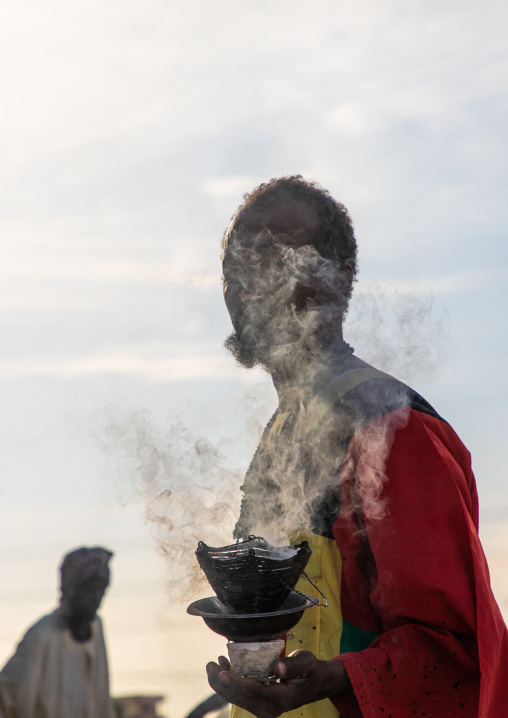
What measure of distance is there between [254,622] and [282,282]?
1235 millimetres

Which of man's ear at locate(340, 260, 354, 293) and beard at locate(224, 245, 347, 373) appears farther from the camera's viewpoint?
man's ear at locate(340, 260, 354, 293)

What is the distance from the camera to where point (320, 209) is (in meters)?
3.29

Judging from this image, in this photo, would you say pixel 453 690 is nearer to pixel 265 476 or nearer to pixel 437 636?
pixel 437 636

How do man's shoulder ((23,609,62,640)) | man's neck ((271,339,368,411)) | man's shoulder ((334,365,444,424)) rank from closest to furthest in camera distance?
man's shoulder ((334,365,444,424))
man's neck ((271,339,368,411))
man's shoulder ((23,609,62,640))

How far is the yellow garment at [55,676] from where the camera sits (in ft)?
19.1

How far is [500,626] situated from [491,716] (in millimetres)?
268

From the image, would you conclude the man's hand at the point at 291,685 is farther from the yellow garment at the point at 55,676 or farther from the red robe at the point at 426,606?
the yellow garment at the point at 55,676

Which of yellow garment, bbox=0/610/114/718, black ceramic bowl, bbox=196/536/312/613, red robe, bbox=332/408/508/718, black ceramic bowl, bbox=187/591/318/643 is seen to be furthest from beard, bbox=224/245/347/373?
yellow garment, bbox=0/610/114/718

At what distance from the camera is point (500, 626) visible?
8.53 ft

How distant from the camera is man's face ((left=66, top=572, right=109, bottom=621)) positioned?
6172mm

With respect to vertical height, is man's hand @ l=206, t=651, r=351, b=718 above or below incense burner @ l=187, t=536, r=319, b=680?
below

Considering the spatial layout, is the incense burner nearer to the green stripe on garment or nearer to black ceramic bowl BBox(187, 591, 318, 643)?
black ceramic bowl BBox(187, 591, 318, 643)

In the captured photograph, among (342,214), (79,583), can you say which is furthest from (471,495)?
(79,583)

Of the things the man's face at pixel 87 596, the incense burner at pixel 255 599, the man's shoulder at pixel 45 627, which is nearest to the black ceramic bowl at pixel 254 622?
the incense burner at pixel 255 599
